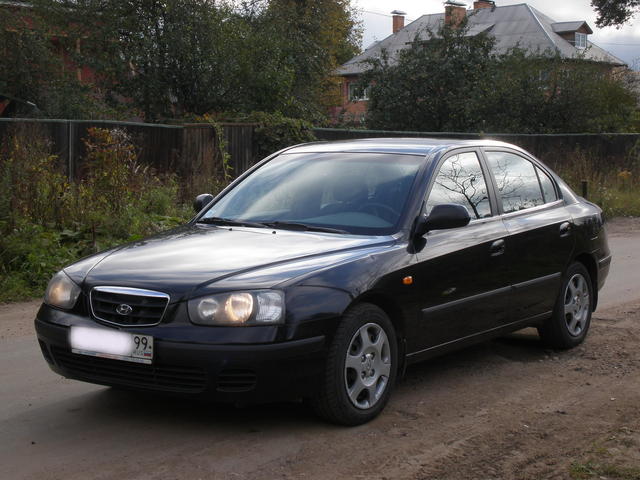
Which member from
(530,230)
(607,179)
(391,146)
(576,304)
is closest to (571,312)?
(576,304)

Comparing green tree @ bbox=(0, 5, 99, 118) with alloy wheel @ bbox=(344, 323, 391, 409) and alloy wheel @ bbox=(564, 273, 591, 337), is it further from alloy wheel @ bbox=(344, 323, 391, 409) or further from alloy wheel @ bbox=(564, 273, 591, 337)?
alloy wheel @ bbox=(344, 323, 391, 409)

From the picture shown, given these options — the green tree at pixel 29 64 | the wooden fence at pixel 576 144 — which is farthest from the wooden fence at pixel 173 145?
the green tree at pixel 29 64

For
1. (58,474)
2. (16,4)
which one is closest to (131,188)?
(58,474)

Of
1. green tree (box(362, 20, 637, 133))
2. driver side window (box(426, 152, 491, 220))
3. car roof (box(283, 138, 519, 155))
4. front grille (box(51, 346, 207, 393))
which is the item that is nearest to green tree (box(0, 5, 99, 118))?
green tree (box(362, 20, 637, 133))

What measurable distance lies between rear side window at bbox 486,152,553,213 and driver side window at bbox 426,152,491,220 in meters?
0.20

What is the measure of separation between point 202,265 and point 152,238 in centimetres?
96

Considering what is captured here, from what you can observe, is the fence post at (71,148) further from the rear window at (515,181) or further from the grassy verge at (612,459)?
the grassy verge at (612,459)

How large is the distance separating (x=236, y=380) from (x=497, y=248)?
2293 millimetres

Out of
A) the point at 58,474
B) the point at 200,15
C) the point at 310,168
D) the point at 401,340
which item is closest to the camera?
the point at 58,474

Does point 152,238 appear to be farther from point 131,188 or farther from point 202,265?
point 131,188

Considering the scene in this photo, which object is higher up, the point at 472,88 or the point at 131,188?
the point at 472,88

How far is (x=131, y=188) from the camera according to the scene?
12.8 metres

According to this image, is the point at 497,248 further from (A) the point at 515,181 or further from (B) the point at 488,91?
(B) the point at 488,91

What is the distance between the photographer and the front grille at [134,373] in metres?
4.81
